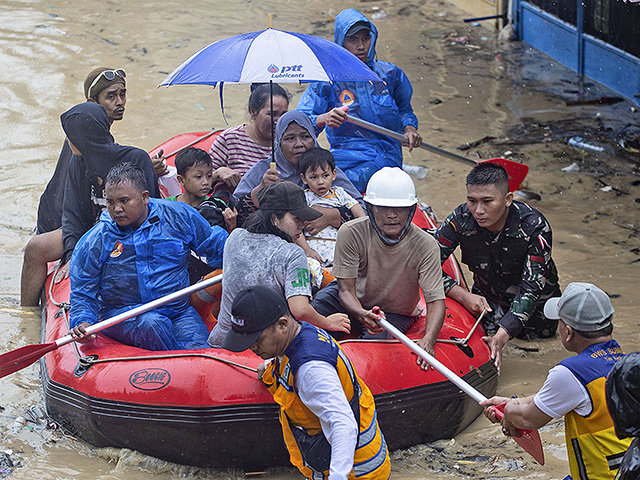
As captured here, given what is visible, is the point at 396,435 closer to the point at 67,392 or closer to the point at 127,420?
the point at 127,420

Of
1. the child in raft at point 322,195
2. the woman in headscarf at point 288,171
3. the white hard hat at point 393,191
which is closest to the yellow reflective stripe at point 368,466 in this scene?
the white hard hat at point 393,191

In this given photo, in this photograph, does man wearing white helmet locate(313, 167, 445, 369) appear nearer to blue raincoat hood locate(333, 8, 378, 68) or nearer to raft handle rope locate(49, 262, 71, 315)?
raft handle rope locate(49, 262, 71, 315)

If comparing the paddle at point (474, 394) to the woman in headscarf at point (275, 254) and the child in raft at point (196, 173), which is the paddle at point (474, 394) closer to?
the woman in headscarf at point (275, 254)

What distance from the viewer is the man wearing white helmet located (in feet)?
12.5

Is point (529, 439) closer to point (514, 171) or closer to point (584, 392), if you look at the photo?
point (584, 392)

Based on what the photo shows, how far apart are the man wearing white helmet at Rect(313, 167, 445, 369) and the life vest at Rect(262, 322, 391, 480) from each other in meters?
0.93

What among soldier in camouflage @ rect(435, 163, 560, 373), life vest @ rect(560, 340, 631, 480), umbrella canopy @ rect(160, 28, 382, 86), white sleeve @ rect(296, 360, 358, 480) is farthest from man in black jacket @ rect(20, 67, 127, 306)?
Answer: life vest @ rect(560, 340, 631, 480)

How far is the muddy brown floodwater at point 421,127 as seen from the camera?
387 centimetres

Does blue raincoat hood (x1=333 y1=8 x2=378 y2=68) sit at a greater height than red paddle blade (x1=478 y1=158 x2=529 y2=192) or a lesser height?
greater

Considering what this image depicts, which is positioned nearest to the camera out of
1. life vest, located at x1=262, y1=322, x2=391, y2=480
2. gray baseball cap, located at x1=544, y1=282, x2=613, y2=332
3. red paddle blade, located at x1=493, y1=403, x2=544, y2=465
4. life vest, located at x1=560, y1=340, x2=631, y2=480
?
life vest, located at x1=560, y1=340, x2=631, y2=480

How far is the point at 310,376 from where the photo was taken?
8.90 feet

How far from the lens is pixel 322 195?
4.68 metres

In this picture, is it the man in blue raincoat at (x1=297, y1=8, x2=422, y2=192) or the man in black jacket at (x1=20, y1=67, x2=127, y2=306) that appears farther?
the man in blue raincoat at (x1=297, y1=8, x2=422, y2=192)

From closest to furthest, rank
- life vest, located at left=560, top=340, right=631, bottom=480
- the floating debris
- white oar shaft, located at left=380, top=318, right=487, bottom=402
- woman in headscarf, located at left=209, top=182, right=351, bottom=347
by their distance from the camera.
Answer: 1. life vest, located at left=560, top=340, right=631, bottom=480
2. white oar shaft, located at left=380, top=318, right=487, bottom=402
3. woman in headscarf, located at left=209, top=182, right=351, bottom=347
4. the floating debris
